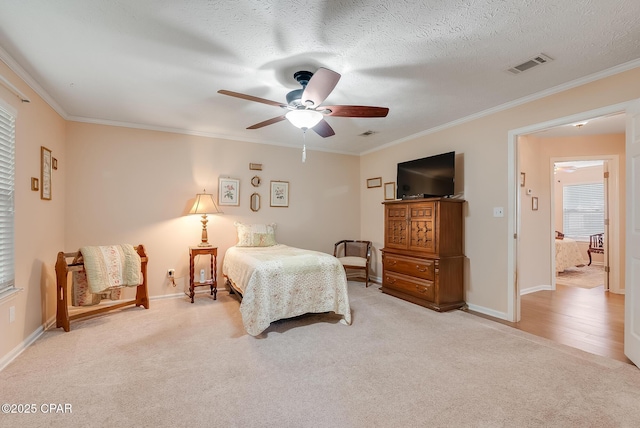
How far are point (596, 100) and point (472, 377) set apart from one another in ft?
8.74

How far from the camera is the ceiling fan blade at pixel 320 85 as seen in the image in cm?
201

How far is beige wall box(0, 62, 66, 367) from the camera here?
2475 mm

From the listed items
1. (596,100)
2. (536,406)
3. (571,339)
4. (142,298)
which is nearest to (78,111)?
(142,298)

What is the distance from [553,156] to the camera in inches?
194

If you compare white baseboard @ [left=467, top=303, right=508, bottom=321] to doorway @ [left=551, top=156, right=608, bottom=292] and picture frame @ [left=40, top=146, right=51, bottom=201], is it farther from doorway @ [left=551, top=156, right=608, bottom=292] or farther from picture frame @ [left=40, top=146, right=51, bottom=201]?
picture frame @ [left=40, top=146, right=51, bottom=201]

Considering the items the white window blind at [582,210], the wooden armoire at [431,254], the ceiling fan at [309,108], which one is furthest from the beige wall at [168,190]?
the white window blind at [582,210]

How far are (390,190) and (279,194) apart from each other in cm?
192

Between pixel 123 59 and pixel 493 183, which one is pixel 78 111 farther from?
pixel 493 183

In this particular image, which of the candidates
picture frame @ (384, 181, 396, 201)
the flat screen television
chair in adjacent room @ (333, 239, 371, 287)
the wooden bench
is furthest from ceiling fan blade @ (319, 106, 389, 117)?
chair in adjacent room @ (333, 239, 371, 287)

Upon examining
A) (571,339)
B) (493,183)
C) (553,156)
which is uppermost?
(553,156)

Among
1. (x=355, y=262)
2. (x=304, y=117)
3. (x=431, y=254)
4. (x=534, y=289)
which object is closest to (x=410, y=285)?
(x=431, y=254)

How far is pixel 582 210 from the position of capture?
24.7 ft

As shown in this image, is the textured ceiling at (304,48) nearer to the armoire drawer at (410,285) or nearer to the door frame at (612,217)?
the armoire drawer at (410,285)

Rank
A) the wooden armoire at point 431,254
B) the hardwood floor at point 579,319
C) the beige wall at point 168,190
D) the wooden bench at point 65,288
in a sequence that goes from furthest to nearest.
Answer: the beige wall at point 168,190 < the wooden armoire at point 431,254 < the wooden bench at point 65,288 < the hardwood floor at point 579,319
